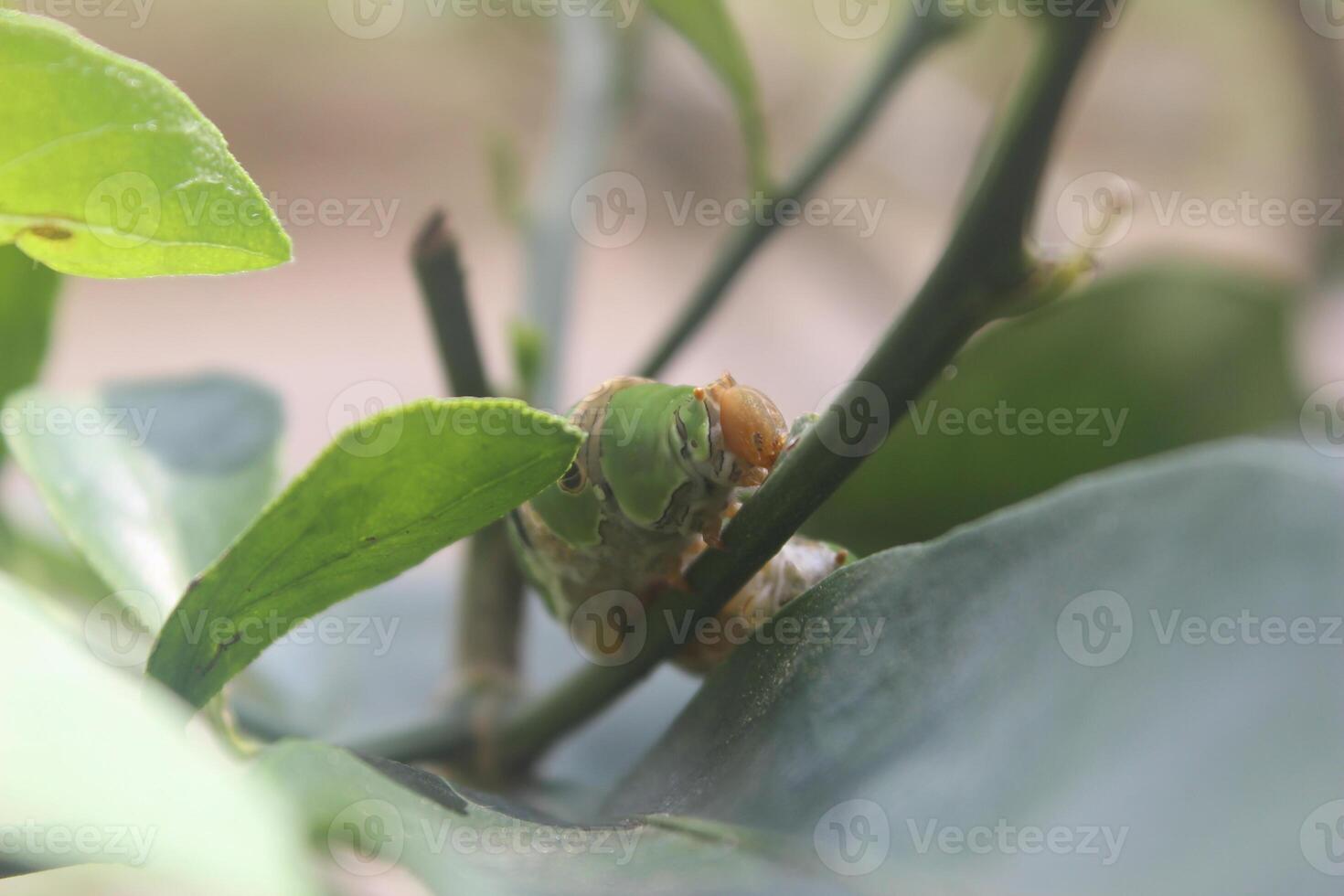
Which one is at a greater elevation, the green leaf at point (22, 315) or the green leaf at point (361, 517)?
the green leaf at point (361, 517)

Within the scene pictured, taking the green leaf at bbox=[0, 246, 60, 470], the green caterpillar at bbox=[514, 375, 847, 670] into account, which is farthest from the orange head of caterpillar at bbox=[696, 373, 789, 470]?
the green leaf at bbox=[0, 246, 60, 470]

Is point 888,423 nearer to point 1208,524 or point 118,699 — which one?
point 1208,524

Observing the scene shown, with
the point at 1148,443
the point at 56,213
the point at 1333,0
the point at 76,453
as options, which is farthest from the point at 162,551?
the point at 1333,0

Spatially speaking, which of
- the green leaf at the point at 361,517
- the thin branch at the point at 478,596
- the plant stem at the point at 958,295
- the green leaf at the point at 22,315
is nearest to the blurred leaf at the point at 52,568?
the green leaf at the point at 22,315

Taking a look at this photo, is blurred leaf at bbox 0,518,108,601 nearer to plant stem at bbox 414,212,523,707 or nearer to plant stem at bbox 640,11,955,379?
plant stem at bbox 414,212,523,707

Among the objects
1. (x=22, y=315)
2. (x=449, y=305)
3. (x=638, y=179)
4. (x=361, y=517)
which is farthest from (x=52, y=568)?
(x=638, y=179)

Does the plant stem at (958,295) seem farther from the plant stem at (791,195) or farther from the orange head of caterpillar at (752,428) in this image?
the plant stem at (791,195)
